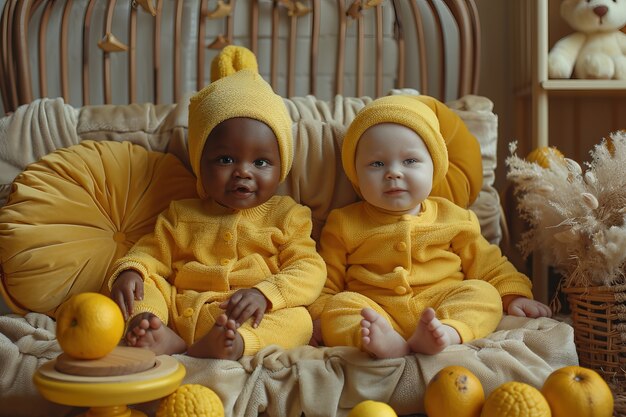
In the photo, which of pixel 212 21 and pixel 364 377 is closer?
pixel 364 377

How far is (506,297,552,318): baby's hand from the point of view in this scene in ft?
4.96

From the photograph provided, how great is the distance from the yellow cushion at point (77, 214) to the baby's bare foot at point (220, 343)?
0.40 m

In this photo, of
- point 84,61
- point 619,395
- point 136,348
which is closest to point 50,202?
point 136,348

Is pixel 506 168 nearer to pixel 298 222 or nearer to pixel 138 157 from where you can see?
pixel 298 222

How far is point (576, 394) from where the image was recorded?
1.17 metres

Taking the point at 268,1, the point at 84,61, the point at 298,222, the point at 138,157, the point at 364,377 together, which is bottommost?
the point at 364,377

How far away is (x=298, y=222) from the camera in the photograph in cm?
161

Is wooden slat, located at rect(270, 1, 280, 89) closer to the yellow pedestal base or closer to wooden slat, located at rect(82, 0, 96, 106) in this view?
wooden slat, located at rect(82, 0, 96, 106)

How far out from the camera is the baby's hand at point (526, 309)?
151 cm

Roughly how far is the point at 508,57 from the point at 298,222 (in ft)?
3.55

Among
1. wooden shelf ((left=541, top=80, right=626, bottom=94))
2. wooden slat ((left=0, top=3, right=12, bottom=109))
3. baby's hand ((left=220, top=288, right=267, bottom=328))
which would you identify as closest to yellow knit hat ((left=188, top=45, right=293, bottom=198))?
baby's hand ((left=220, top=288, right=267, bottom=328))

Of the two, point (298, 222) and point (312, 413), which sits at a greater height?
point (298, 222)

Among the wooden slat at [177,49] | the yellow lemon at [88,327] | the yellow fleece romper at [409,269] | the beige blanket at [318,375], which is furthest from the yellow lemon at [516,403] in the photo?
the wooden slat at [177,49]

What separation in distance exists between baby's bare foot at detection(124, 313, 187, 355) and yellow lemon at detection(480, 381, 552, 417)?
570 mm
